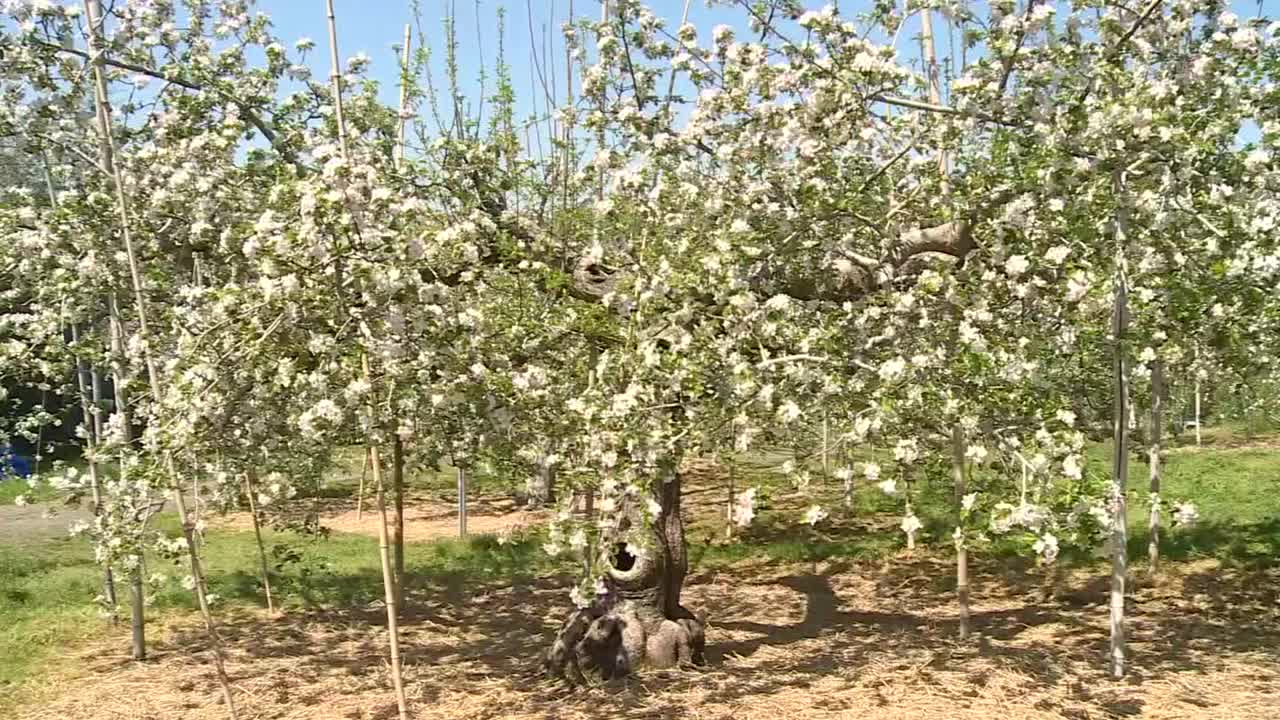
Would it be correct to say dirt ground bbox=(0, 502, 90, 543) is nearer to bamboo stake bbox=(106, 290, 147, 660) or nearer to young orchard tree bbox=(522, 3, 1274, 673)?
bamboo stake bbox=(106, 290, 147, 660)

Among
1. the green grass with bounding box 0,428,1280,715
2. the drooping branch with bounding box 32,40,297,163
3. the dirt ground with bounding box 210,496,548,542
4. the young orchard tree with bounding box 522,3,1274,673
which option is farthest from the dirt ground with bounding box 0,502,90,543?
the young orchard tree with bounding box 522,3,1274,673

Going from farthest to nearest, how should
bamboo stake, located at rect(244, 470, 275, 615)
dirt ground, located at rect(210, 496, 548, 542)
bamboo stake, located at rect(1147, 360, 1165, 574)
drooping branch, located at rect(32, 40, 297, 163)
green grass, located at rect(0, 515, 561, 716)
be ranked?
dirt ground, located at rect(210, 496, 548, 542)
green grass, located at rect(0, 515, 561, 716)
bamboo stake, located at rect(1147, 360, 1165, 574)
bamboo stake, located at rect(244, 470, 275, 615)
drooping branch, located at rect(32, 40, 297, 163)

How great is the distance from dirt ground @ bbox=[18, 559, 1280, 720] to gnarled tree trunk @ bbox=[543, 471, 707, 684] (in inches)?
6.7

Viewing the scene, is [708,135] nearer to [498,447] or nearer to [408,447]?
[498,447]

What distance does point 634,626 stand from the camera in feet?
22.7

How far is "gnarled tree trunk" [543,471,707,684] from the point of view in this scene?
682 cm

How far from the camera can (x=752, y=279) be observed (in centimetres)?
599

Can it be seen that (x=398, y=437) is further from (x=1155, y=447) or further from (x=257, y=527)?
(x=1155, y=447)

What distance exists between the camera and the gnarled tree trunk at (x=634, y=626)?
6816mm

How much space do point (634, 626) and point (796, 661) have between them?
4.17ft

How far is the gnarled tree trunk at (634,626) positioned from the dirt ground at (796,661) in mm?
171

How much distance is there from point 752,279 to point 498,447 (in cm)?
204

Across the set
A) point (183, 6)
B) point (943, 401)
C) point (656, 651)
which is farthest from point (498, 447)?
point (183, 6)

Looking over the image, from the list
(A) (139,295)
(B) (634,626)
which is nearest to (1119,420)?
(B) (634,626)
